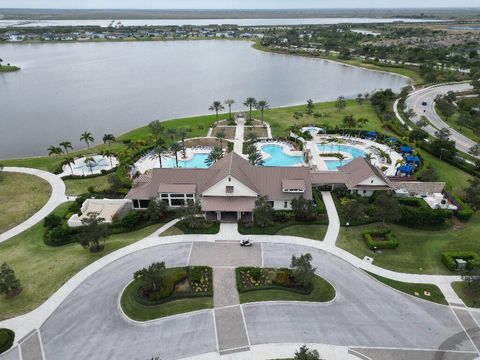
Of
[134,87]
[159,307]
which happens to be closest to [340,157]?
[159,307]

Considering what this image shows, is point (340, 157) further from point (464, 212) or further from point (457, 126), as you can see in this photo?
point (457, 126)

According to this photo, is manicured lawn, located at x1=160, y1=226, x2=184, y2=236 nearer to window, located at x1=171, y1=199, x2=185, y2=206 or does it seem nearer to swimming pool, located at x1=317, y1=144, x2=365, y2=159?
window, located at x1=171, y1=199, x2=185, y2=206

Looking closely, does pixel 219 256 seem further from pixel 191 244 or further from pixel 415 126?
pixel 415 126

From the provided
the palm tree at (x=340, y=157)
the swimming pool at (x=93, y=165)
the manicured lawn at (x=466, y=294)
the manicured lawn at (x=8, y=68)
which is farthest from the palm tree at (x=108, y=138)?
the manicured lawn at (x=8, y=68)

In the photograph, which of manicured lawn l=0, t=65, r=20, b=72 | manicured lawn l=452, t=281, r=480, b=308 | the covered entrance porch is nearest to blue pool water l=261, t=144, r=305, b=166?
the covered entrance porch

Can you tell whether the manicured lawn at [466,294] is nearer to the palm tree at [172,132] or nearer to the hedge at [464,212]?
the hedge at [464,212]

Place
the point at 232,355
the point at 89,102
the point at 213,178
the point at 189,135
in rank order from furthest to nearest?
the point at 89,102 → the point at 189,135 → the point at 213,178 → the point at 232,355

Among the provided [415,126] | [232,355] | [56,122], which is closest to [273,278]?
[232,355]
